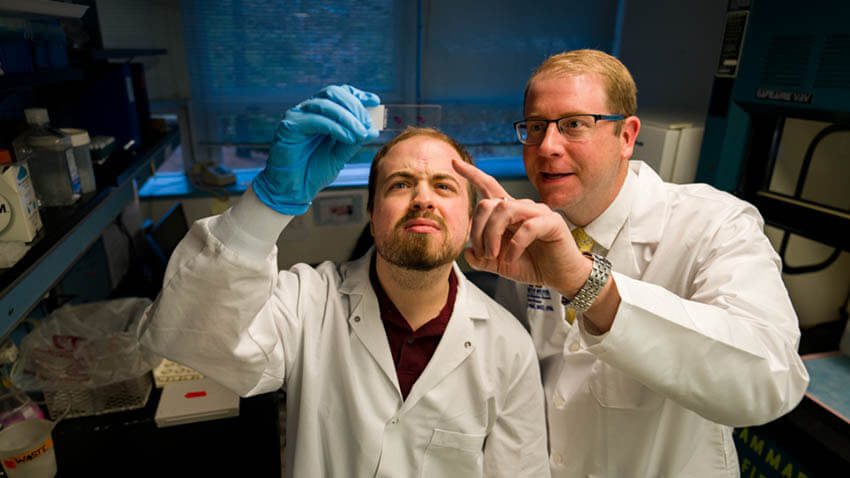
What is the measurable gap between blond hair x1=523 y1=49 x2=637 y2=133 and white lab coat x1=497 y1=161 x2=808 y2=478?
0.25 m

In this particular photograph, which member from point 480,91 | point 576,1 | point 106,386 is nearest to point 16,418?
point 106,386

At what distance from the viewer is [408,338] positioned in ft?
4.44

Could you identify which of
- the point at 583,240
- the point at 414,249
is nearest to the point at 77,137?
the point at 414,249

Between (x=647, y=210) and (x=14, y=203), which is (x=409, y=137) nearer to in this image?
(x=647, y=210)

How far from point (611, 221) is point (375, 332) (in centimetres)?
77

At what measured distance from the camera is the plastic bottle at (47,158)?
4.18 feet

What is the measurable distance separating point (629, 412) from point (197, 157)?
3.09 metres

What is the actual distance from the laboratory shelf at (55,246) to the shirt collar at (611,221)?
139cm

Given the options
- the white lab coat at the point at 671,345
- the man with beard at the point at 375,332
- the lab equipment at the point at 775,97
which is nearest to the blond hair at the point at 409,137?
the man with beard at the point at 375,332

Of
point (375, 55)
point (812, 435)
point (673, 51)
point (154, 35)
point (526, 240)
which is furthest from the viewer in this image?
point (375, 55)

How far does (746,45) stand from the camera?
186 cm

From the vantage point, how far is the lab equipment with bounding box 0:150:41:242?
103 centimetres

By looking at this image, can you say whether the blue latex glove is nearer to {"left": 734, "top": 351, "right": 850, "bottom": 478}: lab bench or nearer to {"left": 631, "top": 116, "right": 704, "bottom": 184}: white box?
{"left": 734, "top": 351, "right": 850, "bottom": 478}: lab bench

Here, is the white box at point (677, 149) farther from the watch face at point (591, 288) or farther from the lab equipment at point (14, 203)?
the lab equipment at point (14, 203)
